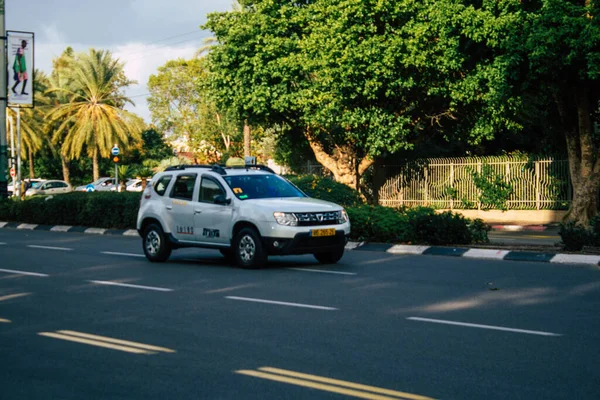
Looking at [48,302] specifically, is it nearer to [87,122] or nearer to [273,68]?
[273,68]

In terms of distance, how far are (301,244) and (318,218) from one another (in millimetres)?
570

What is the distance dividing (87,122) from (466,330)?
2156 inches

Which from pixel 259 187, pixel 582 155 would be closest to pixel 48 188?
pixel 582 155

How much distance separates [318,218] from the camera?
1465 centimetres

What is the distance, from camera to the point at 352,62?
31.8 m

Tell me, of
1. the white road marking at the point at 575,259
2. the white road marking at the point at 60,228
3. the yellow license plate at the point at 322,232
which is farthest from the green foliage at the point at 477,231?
the white road marking at the point at 60,228

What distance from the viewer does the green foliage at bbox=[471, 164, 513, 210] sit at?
3284 centimetres

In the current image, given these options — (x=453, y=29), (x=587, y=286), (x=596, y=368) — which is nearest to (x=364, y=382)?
(x=596, y=368)

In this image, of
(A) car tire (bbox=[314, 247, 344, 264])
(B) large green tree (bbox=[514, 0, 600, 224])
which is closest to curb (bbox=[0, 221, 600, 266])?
(A) car tire (bbox=[314, 247, 344, 264])

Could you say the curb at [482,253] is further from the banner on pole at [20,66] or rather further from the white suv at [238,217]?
the banner on pole at [20,66]

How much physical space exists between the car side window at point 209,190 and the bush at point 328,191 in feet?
22.2

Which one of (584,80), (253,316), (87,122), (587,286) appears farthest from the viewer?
(87,122)

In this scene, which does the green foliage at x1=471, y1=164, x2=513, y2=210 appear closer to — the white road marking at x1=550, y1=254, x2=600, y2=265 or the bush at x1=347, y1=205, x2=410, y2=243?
the bush at x1=347, y1=205, x2=410, y2=243

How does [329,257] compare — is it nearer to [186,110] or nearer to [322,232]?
[322,232]
